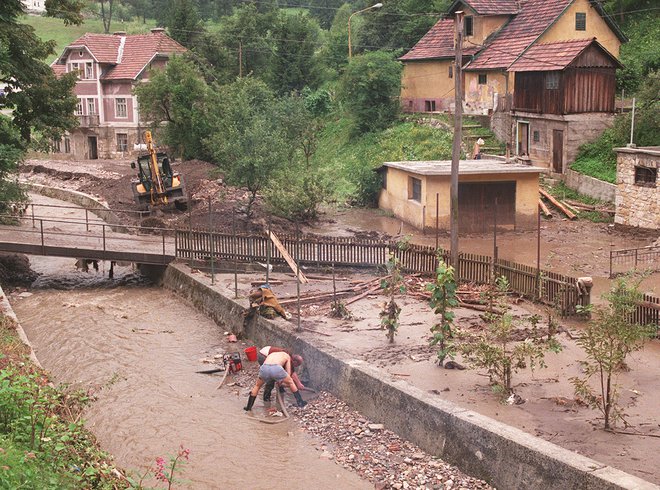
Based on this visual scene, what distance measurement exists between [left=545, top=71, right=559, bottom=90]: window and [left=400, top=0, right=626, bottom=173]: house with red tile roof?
42mm

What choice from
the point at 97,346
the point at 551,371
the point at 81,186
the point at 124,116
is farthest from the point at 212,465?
the point at 124,116

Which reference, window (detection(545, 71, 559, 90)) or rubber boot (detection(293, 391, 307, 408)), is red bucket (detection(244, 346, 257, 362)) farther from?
window (detection(545, 71, 559, 90))

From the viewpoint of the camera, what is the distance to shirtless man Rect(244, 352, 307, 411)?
48.3ft

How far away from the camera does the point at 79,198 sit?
41.4m

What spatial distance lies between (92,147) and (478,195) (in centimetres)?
3761

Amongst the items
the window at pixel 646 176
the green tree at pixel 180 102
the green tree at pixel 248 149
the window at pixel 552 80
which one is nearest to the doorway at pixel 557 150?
the window at pixel 552 80

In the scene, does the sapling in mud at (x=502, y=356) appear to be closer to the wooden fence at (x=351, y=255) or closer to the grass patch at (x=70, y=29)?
the wooden fence at (x=351, y=255)

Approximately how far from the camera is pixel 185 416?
1501 centimetres

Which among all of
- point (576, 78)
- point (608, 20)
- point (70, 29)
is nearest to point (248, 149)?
point (576, 78)

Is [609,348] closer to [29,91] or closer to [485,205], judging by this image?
[485,205]

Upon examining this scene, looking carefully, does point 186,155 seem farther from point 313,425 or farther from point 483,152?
point 313,425

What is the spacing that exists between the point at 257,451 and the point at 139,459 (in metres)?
1.87

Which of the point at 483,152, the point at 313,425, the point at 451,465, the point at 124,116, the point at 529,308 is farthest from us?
the point at 124,116

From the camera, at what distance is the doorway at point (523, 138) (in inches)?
1489
